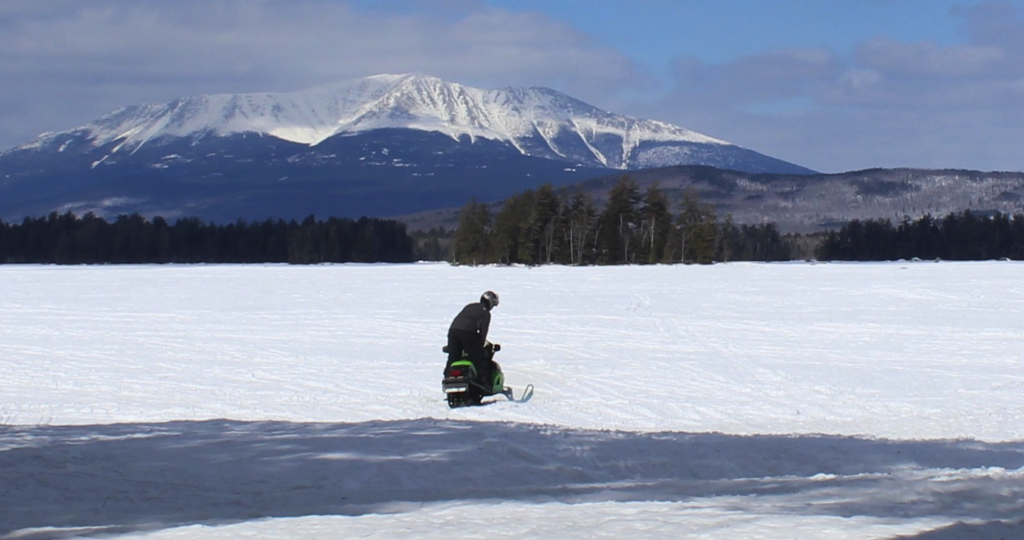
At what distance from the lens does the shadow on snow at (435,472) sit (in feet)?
24.5

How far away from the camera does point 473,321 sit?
1588cm

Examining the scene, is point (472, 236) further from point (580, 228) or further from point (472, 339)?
point (472, 339)

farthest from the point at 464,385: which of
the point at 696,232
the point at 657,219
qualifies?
the point at 657,219

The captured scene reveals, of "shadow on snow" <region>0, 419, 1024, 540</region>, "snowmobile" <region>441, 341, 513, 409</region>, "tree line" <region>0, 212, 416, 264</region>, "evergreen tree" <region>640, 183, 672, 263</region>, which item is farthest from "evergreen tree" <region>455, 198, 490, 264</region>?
"shadow on snow" <region>0, 419, 1024, 540</region>

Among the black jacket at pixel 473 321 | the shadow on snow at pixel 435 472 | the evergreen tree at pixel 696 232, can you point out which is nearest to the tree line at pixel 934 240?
the evergreen tree at pixel 696 232

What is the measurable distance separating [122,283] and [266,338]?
34.8m

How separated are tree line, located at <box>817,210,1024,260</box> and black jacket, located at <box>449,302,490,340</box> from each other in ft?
430

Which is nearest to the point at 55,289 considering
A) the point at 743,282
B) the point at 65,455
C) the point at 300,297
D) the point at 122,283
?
the point at 122,283

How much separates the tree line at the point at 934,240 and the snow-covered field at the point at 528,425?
109571 mm

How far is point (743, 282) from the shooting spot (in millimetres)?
53344

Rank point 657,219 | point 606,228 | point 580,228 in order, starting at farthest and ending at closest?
1. point 606,228
2. point 580,228
3. point 657,219

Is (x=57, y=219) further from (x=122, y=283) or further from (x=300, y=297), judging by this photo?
(x=300, y=297)

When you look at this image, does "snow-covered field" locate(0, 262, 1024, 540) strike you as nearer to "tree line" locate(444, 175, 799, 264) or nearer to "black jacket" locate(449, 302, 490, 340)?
"black jacket" locate(449, 302, 490, 340)

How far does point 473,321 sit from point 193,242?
141m
